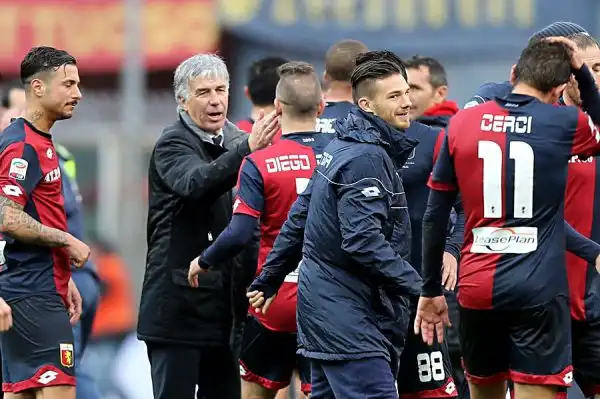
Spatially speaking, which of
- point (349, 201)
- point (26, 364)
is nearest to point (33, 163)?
point (26, 364)

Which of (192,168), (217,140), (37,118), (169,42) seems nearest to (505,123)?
(192,168)

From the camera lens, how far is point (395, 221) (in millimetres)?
8188

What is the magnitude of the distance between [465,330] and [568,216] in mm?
942

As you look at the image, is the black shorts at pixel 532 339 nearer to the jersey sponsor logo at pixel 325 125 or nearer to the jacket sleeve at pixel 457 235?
the jacket sleeve at pixel 457 235

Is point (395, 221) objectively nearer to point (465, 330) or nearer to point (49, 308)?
point (465, 330)

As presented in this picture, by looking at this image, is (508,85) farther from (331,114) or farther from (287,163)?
(287,163)

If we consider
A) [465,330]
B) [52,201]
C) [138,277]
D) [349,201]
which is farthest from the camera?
[138,277]

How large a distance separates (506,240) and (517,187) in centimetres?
29

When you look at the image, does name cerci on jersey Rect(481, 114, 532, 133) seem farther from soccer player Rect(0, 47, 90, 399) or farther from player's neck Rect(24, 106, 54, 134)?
player's neck Rect(24, 106, 54, 134)

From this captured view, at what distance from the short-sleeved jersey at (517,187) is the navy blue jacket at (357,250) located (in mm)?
358

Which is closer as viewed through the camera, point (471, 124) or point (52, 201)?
point (471, 124)

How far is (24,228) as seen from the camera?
880 centimetres

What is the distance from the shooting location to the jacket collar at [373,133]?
26.6ft

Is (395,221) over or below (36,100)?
below
